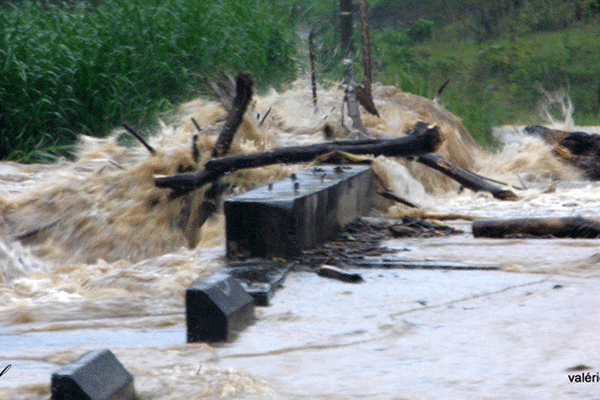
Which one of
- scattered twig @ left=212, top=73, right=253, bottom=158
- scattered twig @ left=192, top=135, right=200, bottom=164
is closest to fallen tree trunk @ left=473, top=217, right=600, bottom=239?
scattered twig @ left=212, top=73, right=253, bottom=158

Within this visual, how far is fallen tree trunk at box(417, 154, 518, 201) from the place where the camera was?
6.11 meters

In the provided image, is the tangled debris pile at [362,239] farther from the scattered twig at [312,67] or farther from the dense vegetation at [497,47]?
the dense vegetation at [497,47]

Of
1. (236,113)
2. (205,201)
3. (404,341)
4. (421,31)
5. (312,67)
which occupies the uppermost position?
(421,31)

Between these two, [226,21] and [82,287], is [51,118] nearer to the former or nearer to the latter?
[226,21]

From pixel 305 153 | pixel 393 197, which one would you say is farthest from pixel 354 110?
pixel 305 153

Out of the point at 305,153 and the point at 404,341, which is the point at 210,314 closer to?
the point at 404,341

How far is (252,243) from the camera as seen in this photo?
3.87 m

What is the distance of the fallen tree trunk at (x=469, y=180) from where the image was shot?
611 cm

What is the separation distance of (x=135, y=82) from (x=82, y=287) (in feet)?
18.9

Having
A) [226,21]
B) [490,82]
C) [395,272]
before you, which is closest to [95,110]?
[226,21]

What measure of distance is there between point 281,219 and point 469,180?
279 centimetres

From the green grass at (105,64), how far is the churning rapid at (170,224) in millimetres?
782

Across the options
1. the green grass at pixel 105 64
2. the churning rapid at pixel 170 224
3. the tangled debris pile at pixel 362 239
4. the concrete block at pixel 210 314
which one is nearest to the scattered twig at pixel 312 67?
the churning rapid at pixel 170 224

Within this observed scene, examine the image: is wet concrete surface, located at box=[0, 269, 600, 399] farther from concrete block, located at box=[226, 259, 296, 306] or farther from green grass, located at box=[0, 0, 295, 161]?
green grass, located at box=[0, 0, 295, 161]
